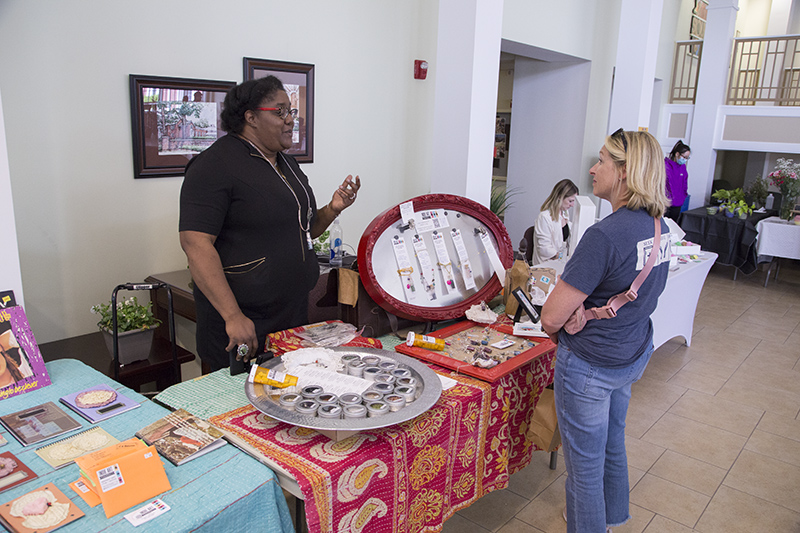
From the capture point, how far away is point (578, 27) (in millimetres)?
6258

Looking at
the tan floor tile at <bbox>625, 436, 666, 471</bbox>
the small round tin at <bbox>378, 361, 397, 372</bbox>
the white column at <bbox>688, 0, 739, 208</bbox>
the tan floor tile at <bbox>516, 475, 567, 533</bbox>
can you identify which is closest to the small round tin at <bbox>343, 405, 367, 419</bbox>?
the small round tin at <bbox>378, 361, 397, 372</bbox>

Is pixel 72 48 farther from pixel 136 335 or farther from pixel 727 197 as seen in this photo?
pixel 727 197

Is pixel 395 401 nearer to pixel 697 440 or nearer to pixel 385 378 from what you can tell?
pixel 385 378

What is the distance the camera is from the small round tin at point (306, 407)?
59.4 inches

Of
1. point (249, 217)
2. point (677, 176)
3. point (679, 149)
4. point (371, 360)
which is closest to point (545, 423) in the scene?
point (371, 360)

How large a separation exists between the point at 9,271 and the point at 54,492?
869 millimetres

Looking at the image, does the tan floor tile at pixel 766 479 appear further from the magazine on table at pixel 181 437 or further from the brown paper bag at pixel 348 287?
the magazine on table at pixel 181 437

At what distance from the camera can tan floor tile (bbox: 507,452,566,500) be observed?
2744 mm

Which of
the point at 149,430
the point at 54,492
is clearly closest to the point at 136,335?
the point at 149,430

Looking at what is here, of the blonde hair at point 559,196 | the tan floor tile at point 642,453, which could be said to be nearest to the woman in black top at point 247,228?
the tan floor tile at point 642,453

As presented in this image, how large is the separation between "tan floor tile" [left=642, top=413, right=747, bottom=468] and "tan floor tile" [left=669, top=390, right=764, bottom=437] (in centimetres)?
8

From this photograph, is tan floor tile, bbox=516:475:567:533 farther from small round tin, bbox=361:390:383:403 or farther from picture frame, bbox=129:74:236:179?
picture frame, bbox=129:74:236:179

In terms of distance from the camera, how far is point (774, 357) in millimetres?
4633

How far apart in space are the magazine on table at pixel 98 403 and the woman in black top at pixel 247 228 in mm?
355
